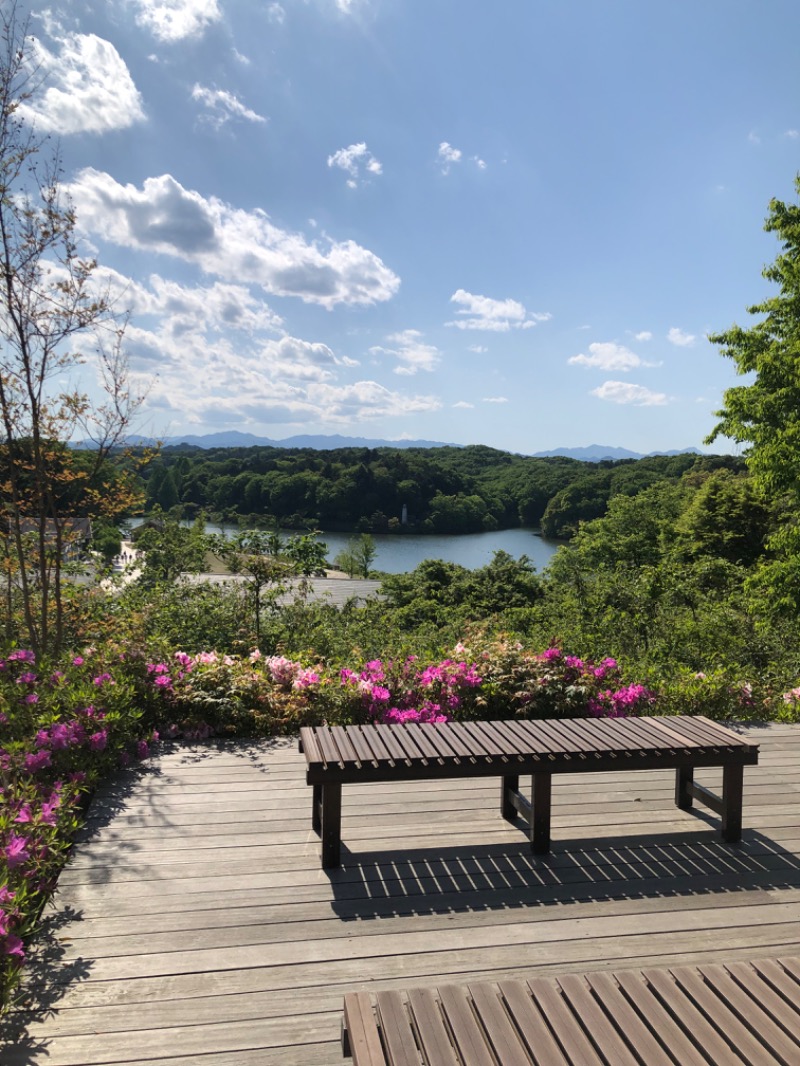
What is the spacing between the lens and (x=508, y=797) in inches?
133

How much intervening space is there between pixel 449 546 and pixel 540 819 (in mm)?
57440

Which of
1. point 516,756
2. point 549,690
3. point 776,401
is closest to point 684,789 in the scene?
point 516,756

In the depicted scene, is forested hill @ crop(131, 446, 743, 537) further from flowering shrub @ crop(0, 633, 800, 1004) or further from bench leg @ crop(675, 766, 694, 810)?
bench leg @ crop(675, 766, 694, 810)

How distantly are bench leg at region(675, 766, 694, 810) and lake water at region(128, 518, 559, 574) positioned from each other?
42.7 metres

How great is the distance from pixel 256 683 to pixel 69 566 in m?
2.44

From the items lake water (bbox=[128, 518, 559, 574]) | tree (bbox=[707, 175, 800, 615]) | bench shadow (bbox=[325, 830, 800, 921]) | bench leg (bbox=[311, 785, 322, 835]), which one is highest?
tree (bbox=[707, 175, 800, 615])

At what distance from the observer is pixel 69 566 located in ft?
19.7

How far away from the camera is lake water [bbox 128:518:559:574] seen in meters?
50.0

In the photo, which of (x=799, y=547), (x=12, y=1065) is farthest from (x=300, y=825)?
(x=799, y=547)

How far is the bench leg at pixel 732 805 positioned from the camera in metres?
3.18

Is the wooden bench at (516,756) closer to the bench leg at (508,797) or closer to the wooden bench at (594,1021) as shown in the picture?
the bench leg at (508,797)

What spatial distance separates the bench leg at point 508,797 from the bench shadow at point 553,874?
0.25 meters

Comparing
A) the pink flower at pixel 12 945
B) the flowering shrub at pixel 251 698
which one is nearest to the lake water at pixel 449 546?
the flowering shrub at pixel 251 698

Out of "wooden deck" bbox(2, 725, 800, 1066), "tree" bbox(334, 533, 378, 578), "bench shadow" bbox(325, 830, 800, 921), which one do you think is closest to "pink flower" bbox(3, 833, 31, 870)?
"wooden deck" bbox(2, 725, 800, 1066)
